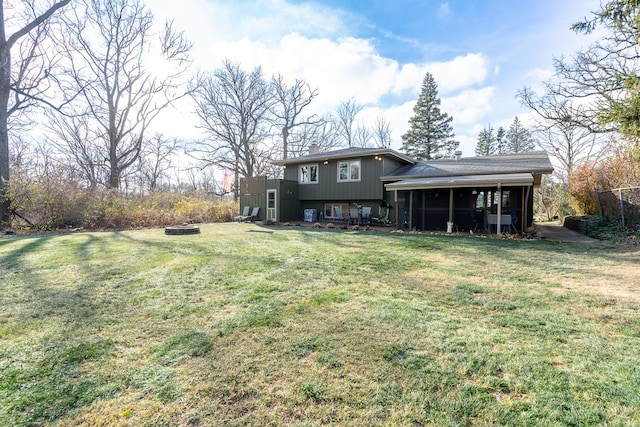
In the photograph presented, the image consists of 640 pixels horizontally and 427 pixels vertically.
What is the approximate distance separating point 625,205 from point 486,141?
31.3 meters

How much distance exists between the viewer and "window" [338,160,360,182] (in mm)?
14602

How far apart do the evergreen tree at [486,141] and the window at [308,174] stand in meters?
30.9

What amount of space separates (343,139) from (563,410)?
31.8 meters

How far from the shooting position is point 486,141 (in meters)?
37.8

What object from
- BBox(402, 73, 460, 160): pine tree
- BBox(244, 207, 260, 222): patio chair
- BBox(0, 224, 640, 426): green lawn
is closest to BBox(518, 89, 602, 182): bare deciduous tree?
BBox(402, 73, 460, 160): pine tree

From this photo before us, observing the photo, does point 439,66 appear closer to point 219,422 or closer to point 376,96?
point 376,96

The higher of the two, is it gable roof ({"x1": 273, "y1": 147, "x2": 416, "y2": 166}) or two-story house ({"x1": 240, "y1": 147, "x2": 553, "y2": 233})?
gable roof ({"x1": 273, "y1": 147, "x2": 416, "y2": 166})

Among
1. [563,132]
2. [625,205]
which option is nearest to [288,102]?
[625,205]

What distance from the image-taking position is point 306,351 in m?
2.44

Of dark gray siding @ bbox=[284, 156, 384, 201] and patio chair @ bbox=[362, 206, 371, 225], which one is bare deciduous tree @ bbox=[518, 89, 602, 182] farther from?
patio chair @ bbox=[362, 206, 371, 225]

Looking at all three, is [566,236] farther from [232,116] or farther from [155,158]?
[155,158]

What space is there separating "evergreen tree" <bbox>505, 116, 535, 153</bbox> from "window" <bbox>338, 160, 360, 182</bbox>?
30.7 metres

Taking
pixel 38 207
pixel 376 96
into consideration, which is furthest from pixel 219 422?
pixel 376 96

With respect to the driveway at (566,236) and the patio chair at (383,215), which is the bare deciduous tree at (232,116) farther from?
the driveway at (566,236)
